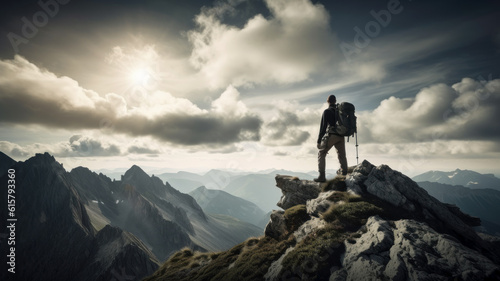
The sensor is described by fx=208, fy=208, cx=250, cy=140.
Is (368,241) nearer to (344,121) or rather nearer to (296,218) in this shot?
(296,218)

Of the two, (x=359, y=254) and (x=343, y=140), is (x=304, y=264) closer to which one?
(x=359, y=254)

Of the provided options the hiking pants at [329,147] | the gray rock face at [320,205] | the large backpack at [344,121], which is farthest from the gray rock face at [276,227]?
the large backpack at [344,121]

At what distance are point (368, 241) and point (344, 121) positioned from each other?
28.5 feet

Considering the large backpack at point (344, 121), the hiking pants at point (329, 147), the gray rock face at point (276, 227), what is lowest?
the gray rock face at point (276, 227)

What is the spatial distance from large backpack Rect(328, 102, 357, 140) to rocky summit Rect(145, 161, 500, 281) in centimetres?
357

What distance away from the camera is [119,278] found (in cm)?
17100

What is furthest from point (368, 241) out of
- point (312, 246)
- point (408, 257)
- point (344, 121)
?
point (344, 121)

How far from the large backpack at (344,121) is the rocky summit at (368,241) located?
3568 millimetres

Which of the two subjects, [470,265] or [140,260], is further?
[140,260]

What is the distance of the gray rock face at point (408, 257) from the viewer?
7.79m

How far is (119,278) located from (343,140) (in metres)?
223

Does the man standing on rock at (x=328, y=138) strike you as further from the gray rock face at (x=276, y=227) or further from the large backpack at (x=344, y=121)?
the gray rock face at (x=276, y=227)

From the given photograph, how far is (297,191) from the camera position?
2067 centimetres

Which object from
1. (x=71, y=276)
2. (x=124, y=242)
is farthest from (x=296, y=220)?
(x=71, y=276)
